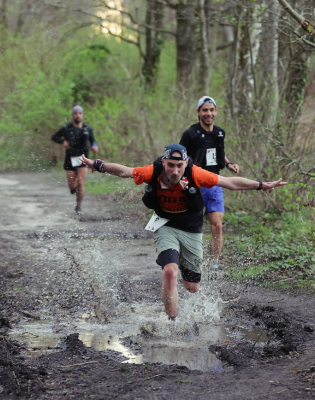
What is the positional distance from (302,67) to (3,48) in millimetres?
22487

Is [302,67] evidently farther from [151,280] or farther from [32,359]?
[32,359]

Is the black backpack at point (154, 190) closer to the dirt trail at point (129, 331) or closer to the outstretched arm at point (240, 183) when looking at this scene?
the outstretched arm at point (240, 183)

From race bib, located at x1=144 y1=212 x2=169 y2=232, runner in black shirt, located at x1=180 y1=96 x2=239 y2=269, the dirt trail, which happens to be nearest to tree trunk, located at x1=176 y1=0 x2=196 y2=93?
the dirt trail

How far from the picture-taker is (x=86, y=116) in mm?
22500

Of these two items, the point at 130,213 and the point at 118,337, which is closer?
the point at 118,337

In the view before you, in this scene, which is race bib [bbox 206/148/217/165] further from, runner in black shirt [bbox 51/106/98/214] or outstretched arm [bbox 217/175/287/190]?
runner in black shirt [bbox 51/106/98/214]

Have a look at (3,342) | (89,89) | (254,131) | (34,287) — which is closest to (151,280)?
(34,287)

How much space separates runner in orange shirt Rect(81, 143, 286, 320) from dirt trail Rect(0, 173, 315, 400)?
0.62 meters

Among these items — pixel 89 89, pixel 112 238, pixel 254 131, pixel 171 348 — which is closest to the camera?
pixel 171 348

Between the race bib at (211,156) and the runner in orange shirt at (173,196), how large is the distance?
1.92 m

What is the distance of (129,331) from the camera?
600 cm

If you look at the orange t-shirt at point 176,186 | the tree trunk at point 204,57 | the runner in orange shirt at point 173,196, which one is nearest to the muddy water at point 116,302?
the runner in orange shirt at point 173,196

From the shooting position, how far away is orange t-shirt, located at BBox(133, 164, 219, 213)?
5953 millimetres

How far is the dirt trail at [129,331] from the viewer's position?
4562 mm
